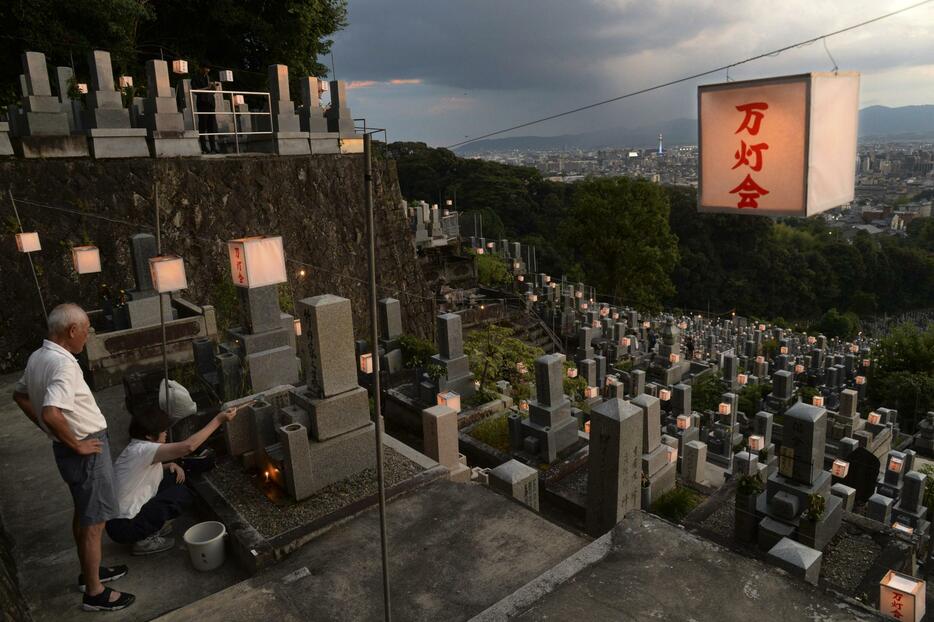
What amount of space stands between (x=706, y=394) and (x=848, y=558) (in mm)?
10781

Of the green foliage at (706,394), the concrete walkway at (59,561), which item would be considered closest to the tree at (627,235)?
the green foliage at (706,394)

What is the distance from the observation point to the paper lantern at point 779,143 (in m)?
4.64

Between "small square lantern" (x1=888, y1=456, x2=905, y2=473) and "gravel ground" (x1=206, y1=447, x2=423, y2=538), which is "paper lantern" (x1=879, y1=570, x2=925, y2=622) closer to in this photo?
"gravel ground" (x1=206, y1=447, x2=423, y2=538)

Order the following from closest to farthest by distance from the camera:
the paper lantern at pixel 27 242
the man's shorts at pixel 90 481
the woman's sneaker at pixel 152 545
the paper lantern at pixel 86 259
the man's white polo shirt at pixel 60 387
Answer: the man's white polo shirt at pixel 60 387 < the man's shorts at pixel 90 481 < the woman's sneaker at pixel 152 545 < the paper lantern at pixel 86 259 < the paper lantern at pixel 27 242

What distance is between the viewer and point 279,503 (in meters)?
4.83

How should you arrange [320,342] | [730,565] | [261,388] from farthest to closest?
[261,388]
[320,342]
[730,565]

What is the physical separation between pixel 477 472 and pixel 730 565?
4.45 m

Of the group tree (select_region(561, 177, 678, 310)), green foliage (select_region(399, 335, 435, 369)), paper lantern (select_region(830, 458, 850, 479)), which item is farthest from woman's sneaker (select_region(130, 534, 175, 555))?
tree (select_region(561, 177, 678, 310))

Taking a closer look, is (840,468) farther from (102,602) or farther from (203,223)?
(203,223)

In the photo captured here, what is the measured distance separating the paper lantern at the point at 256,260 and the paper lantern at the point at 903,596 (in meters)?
7.34

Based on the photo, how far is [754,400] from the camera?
17422mm

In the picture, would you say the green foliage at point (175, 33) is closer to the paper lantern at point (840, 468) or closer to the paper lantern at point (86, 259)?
the paper lantern at point (86, 259)

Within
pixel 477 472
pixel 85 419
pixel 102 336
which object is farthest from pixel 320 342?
pixel 102 336

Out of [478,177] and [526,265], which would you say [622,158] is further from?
[526,265]
